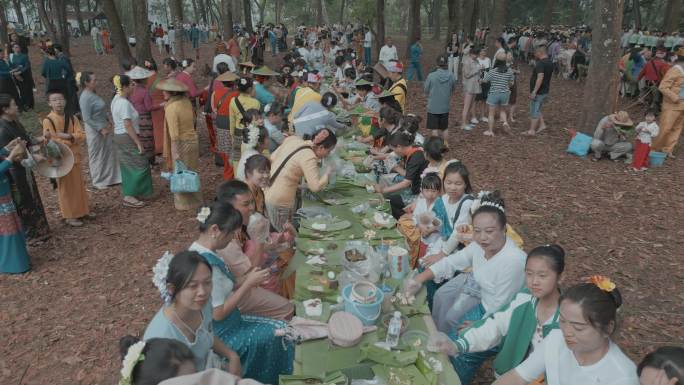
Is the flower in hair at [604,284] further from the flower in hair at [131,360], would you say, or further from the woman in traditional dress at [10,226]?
the woman in traditional dress at [10,226]

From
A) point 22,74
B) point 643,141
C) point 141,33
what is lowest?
point 643,141

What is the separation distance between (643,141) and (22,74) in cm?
1577

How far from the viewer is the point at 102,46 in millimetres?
28406

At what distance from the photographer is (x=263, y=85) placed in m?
9.29

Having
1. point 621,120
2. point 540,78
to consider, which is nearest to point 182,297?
point 621,120

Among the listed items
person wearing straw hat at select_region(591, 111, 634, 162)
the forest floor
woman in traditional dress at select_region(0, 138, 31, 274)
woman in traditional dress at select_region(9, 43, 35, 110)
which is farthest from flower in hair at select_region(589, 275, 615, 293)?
woman in traditional dress at select_region(9, 43, 35, 110)

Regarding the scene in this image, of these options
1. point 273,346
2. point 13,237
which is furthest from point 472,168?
point 13,237

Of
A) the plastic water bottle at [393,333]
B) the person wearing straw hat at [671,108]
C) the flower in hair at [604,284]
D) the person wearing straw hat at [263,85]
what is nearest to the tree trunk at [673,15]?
the person wearing straw hat at [671,108]

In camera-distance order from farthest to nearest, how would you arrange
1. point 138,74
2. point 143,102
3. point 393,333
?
point 143,102 < point 138,74 < point 393,333

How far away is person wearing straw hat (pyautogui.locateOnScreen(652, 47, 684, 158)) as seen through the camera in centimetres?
914

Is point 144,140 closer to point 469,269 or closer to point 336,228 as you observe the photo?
point 336,228

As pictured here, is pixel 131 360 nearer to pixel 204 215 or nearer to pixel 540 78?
pixel 204 215

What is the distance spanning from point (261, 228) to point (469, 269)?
1.97 metres

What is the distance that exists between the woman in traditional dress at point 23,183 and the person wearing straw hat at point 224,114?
2.80 meters
